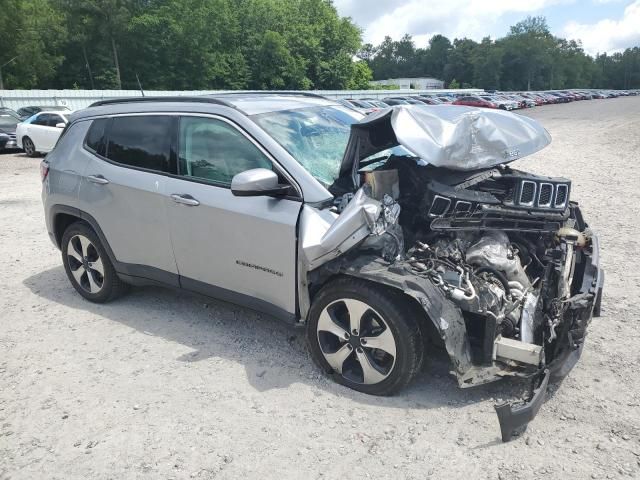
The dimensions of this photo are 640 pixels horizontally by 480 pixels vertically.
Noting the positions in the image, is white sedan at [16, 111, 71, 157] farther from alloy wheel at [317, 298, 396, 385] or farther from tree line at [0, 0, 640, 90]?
tree line at [0, 0, 640, 90]

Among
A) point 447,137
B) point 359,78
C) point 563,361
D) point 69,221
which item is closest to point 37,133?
point 69,221

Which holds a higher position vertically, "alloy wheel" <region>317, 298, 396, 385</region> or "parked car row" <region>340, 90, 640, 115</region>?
"parked car row" <region>340, 90, 640, 115</region>

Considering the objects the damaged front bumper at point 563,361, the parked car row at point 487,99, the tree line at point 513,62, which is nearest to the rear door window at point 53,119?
the parked car row at point 487,99

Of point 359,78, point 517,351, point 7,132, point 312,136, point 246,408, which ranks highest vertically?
point 359,78

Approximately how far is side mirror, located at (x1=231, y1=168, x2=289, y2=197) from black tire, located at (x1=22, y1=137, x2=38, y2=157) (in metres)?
16.2

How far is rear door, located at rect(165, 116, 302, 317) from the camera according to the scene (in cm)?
347

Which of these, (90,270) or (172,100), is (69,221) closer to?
(90,270)

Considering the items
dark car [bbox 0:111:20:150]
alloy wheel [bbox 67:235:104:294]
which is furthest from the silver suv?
dark car [bbox 0:111:20:150]

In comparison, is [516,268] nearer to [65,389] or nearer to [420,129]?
[420,129]

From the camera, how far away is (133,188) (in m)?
4.20

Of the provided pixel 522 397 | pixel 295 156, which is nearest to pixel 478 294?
pixel 522 397

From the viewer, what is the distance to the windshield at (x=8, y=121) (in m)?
18.4

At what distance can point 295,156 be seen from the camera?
11.9ft

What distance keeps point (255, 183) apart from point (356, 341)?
1.18m
